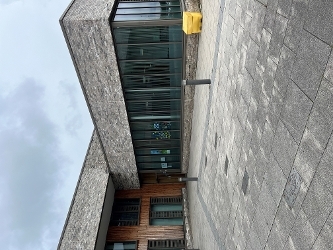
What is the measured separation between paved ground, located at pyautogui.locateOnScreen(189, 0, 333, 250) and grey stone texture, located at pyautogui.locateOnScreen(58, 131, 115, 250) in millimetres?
6690

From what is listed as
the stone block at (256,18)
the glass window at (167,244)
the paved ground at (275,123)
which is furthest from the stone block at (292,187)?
the glass window at (167,244)

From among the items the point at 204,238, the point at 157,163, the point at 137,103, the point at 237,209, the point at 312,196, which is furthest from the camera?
the point at 157,163

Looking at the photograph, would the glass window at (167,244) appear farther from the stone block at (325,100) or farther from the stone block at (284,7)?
the stone block at (325,100)

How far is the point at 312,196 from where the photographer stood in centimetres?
293

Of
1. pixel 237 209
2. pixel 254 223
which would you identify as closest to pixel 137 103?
pixel 237 209

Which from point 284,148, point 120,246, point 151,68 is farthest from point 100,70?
point 284,148

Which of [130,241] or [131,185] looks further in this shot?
[131,185]

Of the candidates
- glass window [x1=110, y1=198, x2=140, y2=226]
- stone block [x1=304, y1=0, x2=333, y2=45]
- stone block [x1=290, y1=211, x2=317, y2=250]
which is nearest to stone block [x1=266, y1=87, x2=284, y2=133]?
stone block [x1=304, y1=0, x2=333, y2=45]

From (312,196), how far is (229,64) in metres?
3.62

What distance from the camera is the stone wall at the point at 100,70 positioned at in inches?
423

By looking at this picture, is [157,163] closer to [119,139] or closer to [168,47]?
[119,139]

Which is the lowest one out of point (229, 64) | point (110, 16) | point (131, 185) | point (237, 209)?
point (237, 209)

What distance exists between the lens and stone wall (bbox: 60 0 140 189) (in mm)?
10750

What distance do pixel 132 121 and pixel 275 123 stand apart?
396 inches
